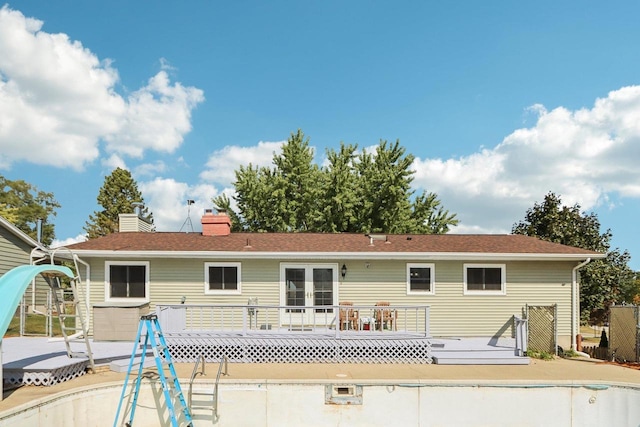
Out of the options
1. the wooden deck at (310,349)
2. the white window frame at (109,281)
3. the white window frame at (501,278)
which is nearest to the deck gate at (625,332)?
the white window frame at (501,278)

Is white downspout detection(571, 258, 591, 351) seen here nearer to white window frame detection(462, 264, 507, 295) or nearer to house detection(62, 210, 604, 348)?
house detection(62, 210, 604, 348)

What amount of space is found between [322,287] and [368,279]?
1455mm

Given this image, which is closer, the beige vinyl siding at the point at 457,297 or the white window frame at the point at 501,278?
the beige vinyl siding at the point at 457,297

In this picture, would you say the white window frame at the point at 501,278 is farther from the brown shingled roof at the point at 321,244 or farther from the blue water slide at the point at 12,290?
the blue water slide at the point at 12,290

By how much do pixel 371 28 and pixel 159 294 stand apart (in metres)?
14.9

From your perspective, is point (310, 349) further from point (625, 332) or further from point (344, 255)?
point (625, 332)

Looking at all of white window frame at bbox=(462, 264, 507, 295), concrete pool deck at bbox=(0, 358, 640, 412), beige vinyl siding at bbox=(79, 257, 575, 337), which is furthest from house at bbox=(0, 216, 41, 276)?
white window frame at bbox=(462, 264, 507, 295)

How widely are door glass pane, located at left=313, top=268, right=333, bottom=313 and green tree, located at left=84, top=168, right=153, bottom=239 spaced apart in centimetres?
2859

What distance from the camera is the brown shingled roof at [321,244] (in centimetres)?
1319

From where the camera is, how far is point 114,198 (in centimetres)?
3847

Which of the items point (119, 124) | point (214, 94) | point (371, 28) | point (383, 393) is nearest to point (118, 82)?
point (119, 124)

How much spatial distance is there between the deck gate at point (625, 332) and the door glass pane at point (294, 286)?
8815mm

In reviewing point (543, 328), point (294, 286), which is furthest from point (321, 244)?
point (543, 328)

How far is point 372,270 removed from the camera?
13.4 meters
